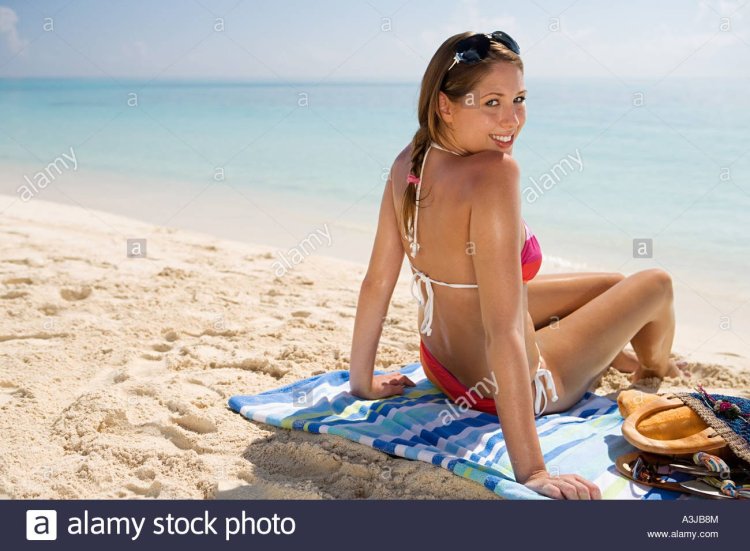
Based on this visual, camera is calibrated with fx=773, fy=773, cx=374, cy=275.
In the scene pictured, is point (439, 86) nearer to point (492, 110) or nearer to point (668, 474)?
point (492, 110)

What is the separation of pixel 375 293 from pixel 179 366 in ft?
3.61

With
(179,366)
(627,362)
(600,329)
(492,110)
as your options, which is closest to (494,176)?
(492,110)

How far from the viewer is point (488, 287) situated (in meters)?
2.49

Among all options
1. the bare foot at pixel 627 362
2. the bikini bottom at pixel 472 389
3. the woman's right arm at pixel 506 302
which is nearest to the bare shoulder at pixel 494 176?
the woman's right arm at pixel 506 302

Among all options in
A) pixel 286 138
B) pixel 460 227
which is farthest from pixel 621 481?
pixel 286 138

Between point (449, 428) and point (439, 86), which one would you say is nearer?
point (439, 86)

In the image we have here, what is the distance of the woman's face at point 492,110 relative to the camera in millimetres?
2594

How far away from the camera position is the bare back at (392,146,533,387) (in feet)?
8.50

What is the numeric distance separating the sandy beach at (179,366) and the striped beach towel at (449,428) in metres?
0.06

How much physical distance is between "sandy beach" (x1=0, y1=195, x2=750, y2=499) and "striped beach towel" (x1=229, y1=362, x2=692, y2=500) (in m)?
0.06

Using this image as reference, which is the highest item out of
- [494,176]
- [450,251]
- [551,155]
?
[551,155]

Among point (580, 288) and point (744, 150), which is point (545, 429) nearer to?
point (580, 288)

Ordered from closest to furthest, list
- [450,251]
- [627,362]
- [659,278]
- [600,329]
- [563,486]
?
[563,486], [450,251], [600,329], [659,278], [627,362]

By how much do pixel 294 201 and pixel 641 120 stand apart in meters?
7.47
